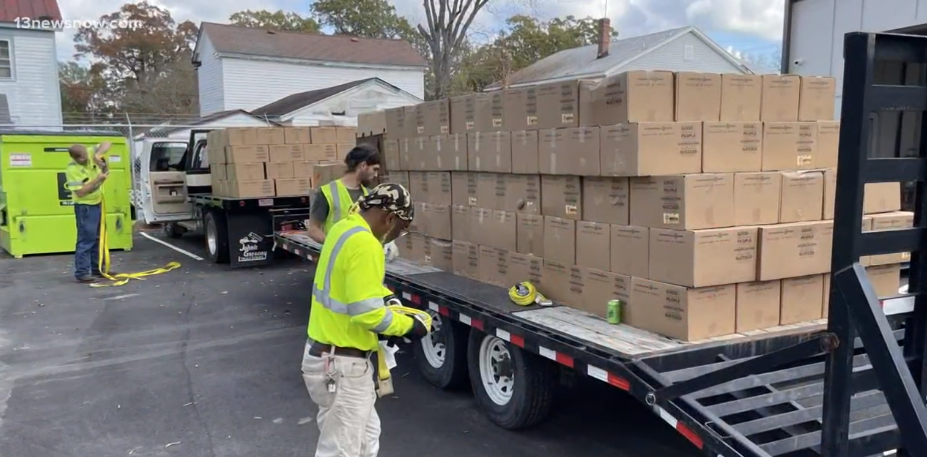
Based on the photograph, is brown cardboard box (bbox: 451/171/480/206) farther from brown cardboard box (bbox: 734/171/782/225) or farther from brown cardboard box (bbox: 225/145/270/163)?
→ brown cardboard box (bbox: 225/145/270/163)

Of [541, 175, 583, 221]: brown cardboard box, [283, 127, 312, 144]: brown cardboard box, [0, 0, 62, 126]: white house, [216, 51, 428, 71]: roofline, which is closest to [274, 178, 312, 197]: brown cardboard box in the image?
[283, 127, 312, 144]: brown cardboard box

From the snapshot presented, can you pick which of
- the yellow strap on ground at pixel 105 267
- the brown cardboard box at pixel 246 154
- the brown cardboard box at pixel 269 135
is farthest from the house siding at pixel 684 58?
the yellow strap on ground at pixel 105 267

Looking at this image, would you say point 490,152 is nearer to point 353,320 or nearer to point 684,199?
point 684,199

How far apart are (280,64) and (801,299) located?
29.4 m

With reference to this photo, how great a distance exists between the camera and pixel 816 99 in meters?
4.81

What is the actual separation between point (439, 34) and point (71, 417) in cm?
3287

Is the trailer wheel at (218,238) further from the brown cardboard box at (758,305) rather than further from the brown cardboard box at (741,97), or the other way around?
the brown cardboard box at (758,305)

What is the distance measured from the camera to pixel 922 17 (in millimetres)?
5777

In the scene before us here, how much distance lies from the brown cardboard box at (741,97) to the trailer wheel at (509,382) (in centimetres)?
197

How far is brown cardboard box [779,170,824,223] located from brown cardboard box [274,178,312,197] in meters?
8.81

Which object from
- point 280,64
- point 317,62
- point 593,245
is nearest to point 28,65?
point 280,64

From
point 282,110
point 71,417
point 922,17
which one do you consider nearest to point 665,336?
point 922,17

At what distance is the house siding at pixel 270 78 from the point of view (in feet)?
100.0

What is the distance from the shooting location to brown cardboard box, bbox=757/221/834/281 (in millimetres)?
4180
